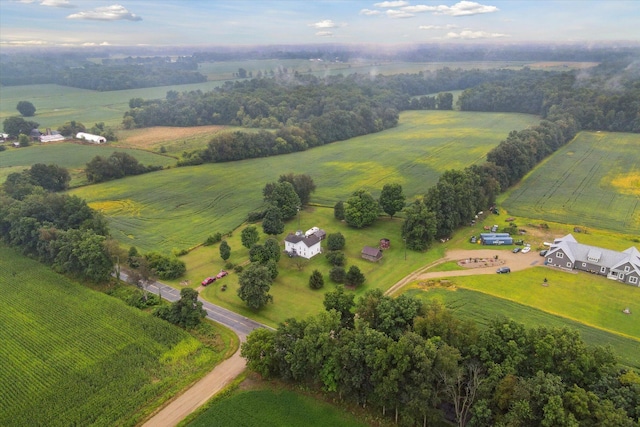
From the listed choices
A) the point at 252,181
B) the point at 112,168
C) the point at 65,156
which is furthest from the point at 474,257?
the point at 65,156

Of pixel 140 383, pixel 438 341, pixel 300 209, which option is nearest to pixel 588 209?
pixel 300 209

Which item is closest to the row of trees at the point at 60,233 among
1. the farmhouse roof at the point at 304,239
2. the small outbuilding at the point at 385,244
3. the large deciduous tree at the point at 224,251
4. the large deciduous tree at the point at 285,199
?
the large deciduous tree at the point at 224,251

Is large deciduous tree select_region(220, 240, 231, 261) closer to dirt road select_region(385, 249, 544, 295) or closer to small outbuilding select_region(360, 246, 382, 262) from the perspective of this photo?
small outbuilding select_region(360, 246, 382, 262)

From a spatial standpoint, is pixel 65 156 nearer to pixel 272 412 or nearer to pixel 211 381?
pixel 211 381

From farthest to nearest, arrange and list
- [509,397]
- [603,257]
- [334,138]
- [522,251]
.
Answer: [334,138], [522,251], [603,257], [509,397]

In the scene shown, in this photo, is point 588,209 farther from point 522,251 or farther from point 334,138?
point 334,138

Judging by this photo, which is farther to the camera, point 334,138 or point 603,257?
point 334,138
